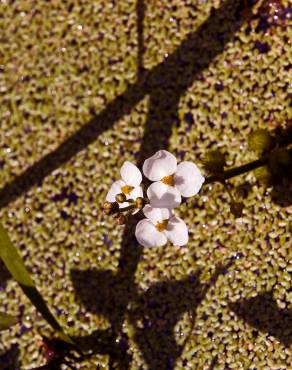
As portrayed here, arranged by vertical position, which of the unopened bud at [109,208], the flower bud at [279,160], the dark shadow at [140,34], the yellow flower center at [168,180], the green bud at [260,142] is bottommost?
the unopened bud at [109,208]

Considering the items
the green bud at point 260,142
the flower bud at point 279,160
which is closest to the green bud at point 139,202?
the flower bud at point 279,160

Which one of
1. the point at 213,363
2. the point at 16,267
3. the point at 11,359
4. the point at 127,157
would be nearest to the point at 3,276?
the point at 11,359

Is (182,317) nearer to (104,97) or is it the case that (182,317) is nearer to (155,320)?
(155,320)

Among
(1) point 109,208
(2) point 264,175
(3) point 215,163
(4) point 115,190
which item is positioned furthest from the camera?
(2) point 264,175

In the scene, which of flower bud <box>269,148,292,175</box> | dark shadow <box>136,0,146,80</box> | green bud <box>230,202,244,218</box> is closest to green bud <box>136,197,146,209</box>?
green bud <box>230,202,244,218</box>

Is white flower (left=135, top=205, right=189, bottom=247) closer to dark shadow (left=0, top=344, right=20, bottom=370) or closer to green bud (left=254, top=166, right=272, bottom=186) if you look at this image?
green bud (left=254, top=166, right=272, bottom=186)

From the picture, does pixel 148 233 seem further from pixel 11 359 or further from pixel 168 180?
pixel 11 359

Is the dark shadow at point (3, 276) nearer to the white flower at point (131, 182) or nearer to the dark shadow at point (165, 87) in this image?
the dark shadow at point (165, 87)
